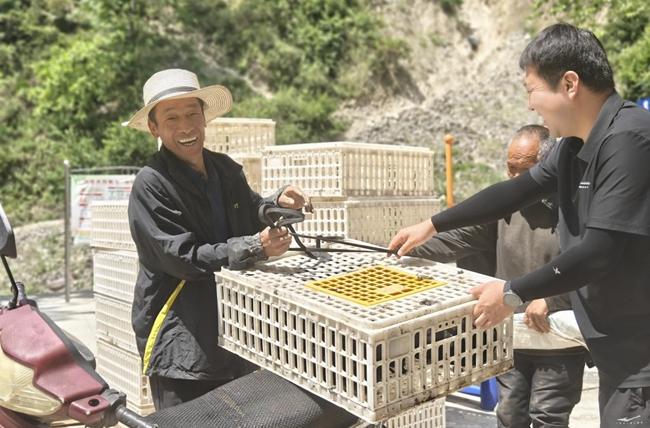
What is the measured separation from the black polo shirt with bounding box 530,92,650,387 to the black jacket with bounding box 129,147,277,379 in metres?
1.16

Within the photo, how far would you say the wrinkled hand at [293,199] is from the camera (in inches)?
108

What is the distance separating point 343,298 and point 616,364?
2.72 feet

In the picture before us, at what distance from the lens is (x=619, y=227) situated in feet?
5.97

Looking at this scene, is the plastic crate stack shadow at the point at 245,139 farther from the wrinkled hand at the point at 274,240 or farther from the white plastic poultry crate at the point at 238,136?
the wrinkled hand at the point at 274,240

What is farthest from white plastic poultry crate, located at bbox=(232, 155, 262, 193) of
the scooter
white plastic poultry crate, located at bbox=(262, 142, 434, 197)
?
the scooter

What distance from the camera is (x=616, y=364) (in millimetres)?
1978

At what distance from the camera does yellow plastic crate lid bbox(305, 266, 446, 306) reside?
1.95 m

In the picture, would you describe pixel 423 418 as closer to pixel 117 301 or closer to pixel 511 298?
pixel 511 298

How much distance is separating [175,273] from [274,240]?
1.33 feet

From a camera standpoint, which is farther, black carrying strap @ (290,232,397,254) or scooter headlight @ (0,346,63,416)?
black carrying strap @ (290,232,397,254)

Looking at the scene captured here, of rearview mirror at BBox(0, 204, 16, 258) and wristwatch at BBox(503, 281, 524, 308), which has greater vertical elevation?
rearview mirror at BBox(0, 204, 16, 258)

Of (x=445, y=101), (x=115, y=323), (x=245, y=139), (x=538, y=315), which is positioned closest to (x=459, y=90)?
(x=445, y=101)

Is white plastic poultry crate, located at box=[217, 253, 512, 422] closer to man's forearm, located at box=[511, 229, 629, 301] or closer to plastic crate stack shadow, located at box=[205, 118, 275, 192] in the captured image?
man's forearm, located at box=[511, 229, 629, 301]

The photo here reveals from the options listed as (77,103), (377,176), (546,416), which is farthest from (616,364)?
(77,103)
